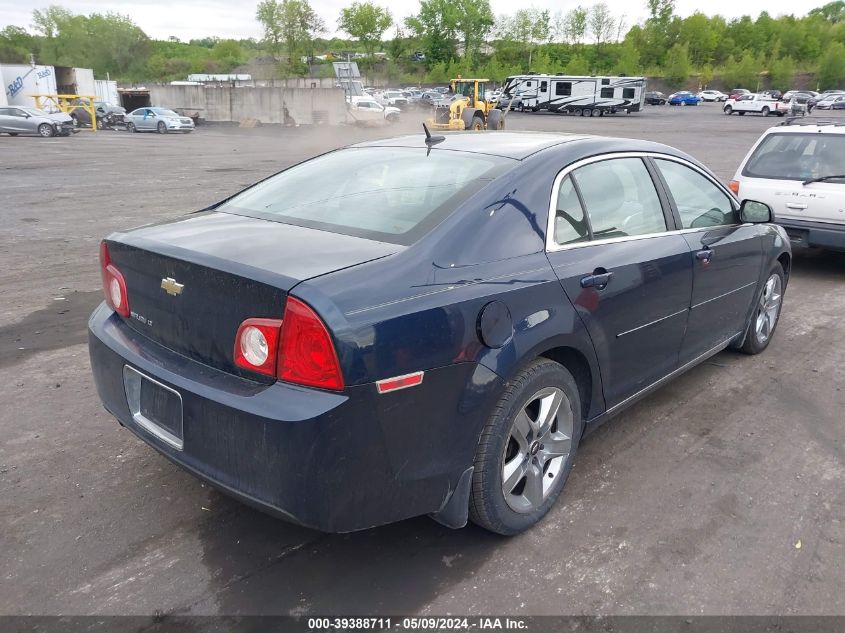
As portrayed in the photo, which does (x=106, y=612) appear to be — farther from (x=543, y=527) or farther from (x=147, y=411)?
(x=543, y=527)

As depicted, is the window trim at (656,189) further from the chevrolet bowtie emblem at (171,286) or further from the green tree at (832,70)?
the green tree at (832,70)

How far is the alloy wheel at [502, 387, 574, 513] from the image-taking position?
2.93 meters

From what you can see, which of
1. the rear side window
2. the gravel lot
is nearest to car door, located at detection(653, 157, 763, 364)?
the gravel lot

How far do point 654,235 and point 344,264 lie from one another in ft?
6.37

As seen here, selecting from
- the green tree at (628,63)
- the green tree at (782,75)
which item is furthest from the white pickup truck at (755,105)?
the green tree at (782,75)

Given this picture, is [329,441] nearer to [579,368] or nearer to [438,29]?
[579,368]

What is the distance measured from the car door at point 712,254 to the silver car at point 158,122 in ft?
129

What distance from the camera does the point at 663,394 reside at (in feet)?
14.9

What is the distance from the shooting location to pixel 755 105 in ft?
188

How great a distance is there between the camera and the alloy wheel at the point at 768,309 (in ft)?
16.7

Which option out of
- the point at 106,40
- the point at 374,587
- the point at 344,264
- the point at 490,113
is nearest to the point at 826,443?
the point at 374,587

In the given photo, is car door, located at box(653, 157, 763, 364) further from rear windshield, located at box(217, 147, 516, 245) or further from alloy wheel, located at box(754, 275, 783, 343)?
rear windshield, located at box(217, 147, 516, 245)

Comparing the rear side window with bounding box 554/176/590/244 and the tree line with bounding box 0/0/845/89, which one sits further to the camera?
the tree line with bounding box 0/0/845/89

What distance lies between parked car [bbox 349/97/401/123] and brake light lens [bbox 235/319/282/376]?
41.5m
